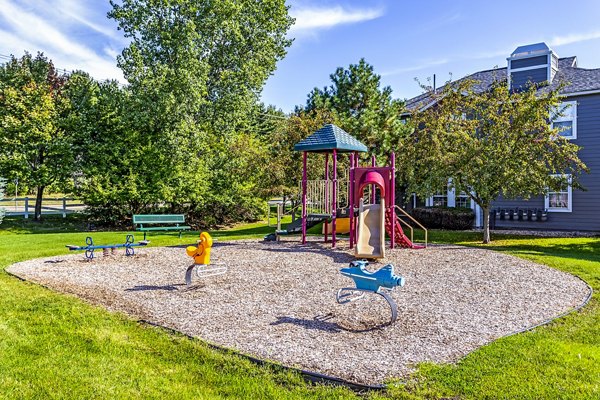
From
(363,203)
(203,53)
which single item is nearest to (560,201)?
(363,203)

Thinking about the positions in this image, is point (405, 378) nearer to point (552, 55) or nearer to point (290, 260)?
point (290, 260)

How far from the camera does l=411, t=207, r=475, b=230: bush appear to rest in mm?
18328

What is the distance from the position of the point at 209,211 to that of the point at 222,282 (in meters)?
15.1

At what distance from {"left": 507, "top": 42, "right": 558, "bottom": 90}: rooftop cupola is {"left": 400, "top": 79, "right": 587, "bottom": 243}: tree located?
16.6ft

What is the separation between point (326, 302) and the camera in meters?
6.91

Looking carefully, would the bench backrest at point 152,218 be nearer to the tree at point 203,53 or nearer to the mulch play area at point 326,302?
the mulch play area at point 326,302

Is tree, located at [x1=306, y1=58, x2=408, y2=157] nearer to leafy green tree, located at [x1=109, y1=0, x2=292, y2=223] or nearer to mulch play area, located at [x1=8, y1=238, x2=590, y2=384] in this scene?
leafy green tree, located at [x1=109, y1=0, x2=292, y2=223]


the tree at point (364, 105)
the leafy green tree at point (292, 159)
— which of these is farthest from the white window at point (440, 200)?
the leafy green tree at point (292, 159)

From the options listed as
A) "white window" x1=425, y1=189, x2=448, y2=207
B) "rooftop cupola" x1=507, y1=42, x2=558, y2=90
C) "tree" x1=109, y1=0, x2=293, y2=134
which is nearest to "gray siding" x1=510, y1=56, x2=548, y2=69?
"rooftop cupola" x1=507, y1=42, x2=558, y2=90

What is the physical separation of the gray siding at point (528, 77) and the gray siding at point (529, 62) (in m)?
0.24

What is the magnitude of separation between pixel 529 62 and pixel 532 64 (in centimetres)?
15

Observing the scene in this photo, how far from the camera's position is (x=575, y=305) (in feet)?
22.4

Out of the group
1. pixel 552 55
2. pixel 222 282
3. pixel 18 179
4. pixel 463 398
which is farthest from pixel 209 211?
pixel 463 398

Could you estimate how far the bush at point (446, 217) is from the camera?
60.1 ft
